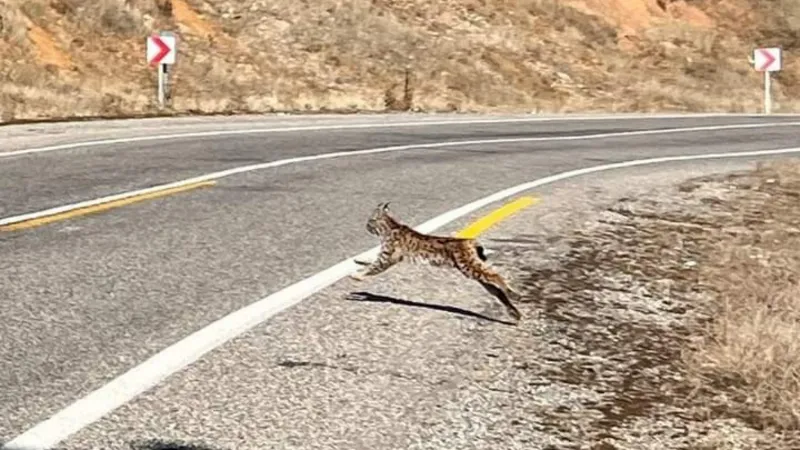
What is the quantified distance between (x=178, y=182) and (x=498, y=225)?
3.34 metres

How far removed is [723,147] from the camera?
19.2 meters

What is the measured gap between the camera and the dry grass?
5407 mm

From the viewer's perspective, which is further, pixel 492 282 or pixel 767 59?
pixel 767 59

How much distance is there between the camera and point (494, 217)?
10.2 metres

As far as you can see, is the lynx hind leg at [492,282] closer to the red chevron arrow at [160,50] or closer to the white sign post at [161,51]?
the white sign post at [161,51]

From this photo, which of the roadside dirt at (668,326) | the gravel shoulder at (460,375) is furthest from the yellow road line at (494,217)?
the gravel shoulder at (460,375)

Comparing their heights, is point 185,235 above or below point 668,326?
above

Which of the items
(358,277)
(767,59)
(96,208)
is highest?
(767,59)

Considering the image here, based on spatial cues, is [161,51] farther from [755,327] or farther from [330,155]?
[755,327]

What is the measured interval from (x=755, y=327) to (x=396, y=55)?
28.5 m

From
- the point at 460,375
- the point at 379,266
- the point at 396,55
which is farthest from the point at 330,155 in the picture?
A: the point at 396,55

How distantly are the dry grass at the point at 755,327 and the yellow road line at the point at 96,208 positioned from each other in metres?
4.69

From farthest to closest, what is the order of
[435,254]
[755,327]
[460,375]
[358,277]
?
[358,277]
[435,254]
[755,327]
[460,375]

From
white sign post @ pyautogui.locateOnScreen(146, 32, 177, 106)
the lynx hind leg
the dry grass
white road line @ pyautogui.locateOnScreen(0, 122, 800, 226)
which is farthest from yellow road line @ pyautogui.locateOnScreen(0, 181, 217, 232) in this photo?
white sign post @ pyautogui.locateOnScreen(146, 32, 177, 106)
